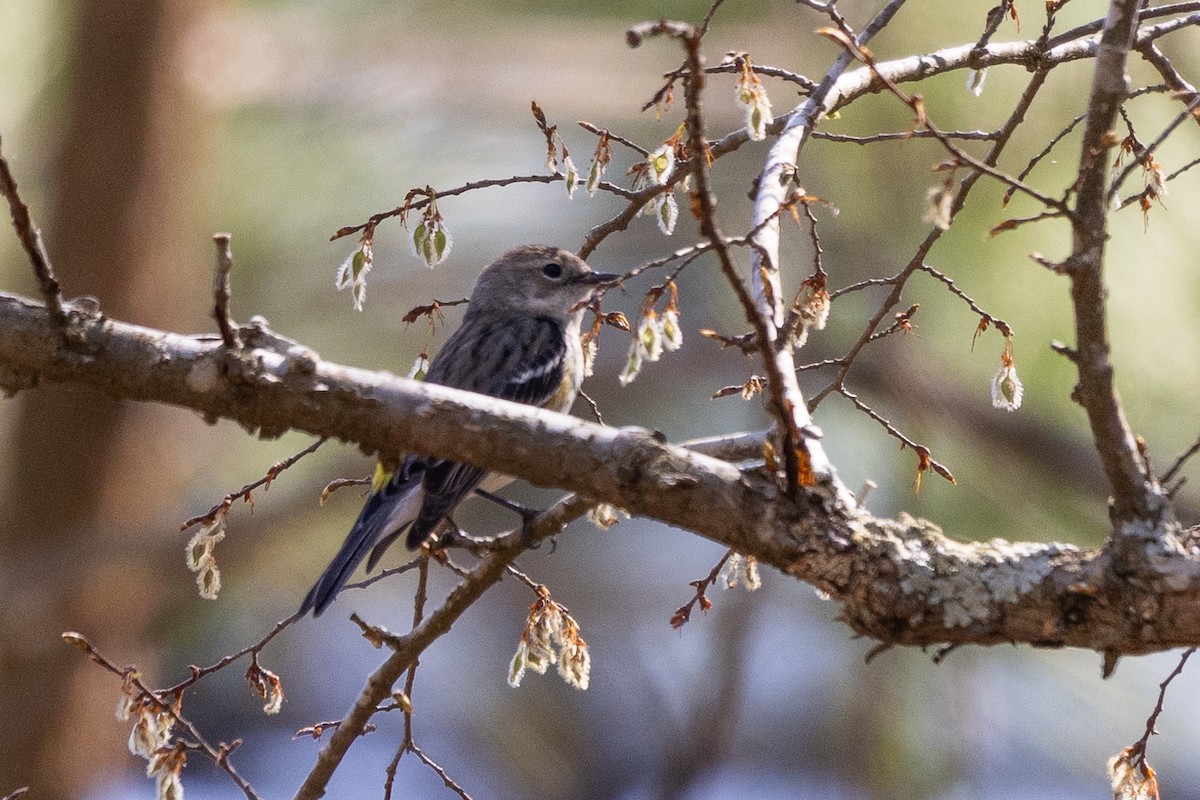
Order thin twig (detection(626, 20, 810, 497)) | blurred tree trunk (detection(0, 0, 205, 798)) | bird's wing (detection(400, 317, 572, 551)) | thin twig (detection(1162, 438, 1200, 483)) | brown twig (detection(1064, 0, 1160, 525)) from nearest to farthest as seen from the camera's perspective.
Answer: thin twig (detection(626, 20, 810, 497))
brown twig (detection(1064, 0, 1160, 525))
thin twig (detection(1162, 438, 1200, 483))
bird's wing (detection(400, 317, 572, 551))
blurred tree trunk (detection(0, 0, 205, 798))

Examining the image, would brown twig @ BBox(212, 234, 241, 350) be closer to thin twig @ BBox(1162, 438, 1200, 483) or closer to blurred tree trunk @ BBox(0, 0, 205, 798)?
thin twig @ BBox(1162, 438, 1200, 483)

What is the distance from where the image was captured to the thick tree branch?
6.90 ft

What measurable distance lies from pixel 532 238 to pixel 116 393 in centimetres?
601

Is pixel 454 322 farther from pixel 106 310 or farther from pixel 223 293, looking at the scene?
pixel 223 293

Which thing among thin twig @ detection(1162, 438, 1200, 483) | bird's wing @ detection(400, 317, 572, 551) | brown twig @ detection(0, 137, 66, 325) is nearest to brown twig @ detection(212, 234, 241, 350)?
brown twig @ detection(0, 137, 66, 325)

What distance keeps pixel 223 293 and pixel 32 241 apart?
304 millimetres

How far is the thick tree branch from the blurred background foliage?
3599mm

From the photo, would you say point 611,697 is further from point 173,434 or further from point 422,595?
point 422,595

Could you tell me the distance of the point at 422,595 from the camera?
9.49 ft

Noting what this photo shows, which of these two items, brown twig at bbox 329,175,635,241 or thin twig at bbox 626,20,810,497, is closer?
thin twig at bbox 626,20,810,497

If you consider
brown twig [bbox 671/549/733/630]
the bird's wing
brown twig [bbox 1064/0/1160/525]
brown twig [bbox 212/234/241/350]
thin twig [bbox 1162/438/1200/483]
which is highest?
the bird's wing

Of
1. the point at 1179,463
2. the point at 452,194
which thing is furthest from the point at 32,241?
the point at 1179,463

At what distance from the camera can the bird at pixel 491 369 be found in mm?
3760

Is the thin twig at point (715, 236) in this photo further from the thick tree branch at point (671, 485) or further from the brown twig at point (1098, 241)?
the brown twig at point (1098, 241)
